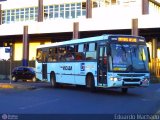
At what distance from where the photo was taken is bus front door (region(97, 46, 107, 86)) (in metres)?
22.2

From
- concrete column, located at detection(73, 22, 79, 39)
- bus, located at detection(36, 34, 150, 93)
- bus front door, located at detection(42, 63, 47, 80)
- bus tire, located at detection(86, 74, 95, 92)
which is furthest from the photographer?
concrete column, located at detection(73, 22, 79, 39)

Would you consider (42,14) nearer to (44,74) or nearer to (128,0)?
(128,0)

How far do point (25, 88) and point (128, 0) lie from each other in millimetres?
29485

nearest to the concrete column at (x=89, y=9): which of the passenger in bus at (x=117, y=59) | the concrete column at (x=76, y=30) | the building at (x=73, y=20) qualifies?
the building at (x=73, y=20)

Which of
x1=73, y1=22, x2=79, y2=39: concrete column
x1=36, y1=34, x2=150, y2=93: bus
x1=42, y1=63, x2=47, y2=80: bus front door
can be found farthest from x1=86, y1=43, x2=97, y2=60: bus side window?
x1=73, y1=22, x2=79, y2=39: concrete column

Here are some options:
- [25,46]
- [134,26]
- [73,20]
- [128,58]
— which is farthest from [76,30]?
[128,58]

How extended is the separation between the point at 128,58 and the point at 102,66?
142 cm

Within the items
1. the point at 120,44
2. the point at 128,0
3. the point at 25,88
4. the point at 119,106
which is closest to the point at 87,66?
the point at 120,44

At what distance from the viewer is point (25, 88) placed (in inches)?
1088

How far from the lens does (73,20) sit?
5562 centimetres

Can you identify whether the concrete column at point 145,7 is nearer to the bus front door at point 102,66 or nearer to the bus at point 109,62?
the bus at point 109,62

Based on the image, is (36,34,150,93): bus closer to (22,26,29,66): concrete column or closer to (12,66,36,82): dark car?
(12,66,36,82): dark car

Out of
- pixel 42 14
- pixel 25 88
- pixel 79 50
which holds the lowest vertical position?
pixel 25 88

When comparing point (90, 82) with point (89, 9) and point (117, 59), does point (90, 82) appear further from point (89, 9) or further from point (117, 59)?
point (89, 9)
